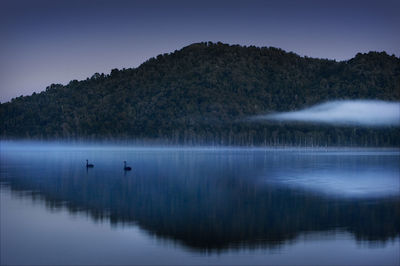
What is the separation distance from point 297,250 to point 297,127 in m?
175

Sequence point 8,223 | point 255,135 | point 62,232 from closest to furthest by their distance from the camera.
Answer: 1. point 62,232
2. point 8,223
3. point 255,135

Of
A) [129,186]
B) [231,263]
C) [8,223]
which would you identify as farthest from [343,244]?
[129,186]

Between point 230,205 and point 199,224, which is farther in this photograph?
point 230,205

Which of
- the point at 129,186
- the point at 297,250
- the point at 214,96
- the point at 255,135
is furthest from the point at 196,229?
the point at 214,96

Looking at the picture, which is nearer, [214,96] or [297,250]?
[297,250]

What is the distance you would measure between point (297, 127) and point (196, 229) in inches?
6786

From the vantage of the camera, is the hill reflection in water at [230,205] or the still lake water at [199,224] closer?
the still lake water at [199,224]

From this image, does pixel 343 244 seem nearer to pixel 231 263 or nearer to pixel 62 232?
pixel 231 263

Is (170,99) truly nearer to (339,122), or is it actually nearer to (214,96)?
(214,96)

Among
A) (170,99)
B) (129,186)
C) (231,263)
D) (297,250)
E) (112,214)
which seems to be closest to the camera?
(231,263)

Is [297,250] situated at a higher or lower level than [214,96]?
lower

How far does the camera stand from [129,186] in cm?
4019

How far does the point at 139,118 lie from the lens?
633 feet

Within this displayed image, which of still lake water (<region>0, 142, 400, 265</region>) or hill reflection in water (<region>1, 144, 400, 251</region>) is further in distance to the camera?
hill reflection in water (<region>1, 144, 400, 251</region>)
